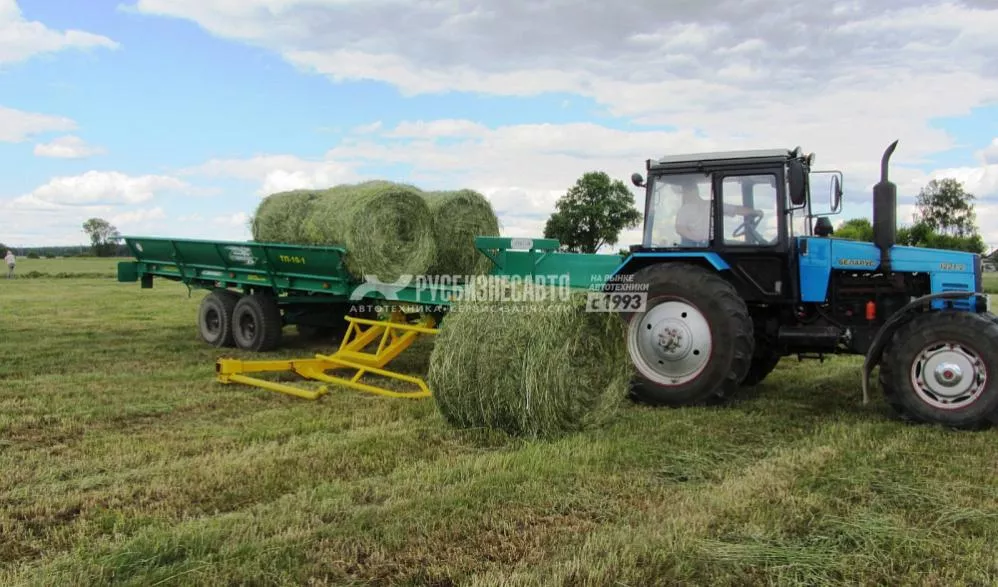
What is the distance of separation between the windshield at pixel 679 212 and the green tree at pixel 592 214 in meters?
11.7

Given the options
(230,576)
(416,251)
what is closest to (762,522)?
(230,576)

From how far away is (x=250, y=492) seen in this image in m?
3.97

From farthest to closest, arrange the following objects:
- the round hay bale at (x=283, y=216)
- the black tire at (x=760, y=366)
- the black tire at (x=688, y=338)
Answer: the round hay bale at (x=283, y=216)
the black tire at (x=760, y=366)
the black tire at (x=688, y=338)

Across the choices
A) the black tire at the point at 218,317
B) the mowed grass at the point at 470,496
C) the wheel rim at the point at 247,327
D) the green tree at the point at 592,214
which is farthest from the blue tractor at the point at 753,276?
the green tree at the point at 592,214

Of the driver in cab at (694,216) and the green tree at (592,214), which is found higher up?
the green tree at (592,214)

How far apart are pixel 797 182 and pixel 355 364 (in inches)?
169

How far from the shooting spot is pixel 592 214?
19.7 meters

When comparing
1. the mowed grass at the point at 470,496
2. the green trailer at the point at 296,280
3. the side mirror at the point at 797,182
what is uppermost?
the side mirror at the point at 797,182

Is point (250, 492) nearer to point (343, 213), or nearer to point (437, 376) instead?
point (437, 376)

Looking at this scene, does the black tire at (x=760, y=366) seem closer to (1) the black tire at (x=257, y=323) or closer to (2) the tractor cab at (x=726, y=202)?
(2) the tractor cab at (x=726, y=202)

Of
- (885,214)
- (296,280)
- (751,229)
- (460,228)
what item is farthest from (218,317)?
(885,214)

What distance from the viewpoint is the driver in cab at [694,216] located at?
259 inches

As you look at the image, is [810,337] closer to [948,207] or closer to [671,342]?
[671,342]

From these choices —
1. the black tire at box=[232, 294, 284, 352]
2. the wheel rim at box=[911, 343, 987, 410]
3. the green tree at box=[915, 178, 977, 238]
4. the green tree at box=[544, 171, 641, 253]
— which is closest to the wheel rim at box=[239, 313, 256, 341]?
the black tire at box=[232, 294, 284, 352]
